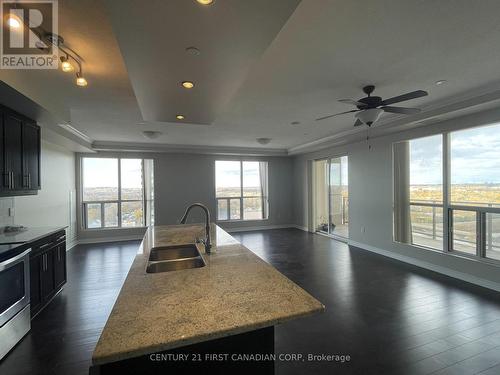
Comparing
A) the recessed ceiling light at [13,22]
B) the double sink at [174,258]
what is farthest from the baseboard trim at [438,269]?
the recessed ceiling light at [13,22]

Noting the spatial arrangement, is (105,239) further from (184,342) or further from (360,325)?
(184,342)

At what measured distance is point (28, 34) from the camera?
6.27 ft

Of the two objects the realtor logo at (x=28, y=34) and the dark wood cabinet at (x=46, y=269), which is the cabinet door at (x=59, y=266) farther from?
the realtor logo at (x=28, y=34)

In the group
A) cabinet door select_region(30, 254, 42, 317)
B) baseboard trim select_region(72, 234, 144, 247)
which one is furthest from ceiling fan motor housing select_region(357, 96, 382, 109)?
baseboard trim select_region(72, 234, 144, 247)

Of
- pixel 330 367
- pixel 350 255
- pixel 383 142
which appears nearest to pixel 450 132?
pixel 383 142

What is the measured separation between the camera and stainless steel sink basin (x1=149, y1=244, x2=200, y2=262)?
215cm

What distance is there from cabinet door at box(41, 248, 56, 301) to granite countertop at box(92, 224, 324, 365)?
2.10 m

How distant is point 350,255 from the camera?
5.07 metres

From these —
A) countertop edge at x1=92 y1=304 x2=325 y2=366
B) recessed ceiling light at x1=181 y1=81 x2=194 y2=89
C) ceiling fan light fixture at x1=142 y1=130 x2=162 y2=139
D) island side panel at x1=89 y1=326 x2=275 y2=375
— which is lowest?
island side panel at x1=89 y1=326 x2=275 y2=375

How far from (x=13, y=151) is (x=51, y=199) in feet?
8.17

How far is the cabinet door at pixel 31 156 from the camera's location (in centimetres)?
312

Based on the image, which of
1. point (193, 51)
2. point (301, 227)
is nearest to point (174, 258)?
point (193, 51)

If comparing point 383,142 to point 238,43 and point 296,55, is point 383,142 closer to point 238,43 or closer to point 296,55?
point 296,55

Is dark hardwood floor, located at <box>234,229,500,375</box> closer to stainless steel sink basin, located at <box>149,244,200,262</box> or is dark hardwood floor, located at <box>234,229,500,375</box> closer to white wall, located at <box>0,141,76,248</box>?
stainless steel sink basin, located at <box>149,244,200,262</box>
